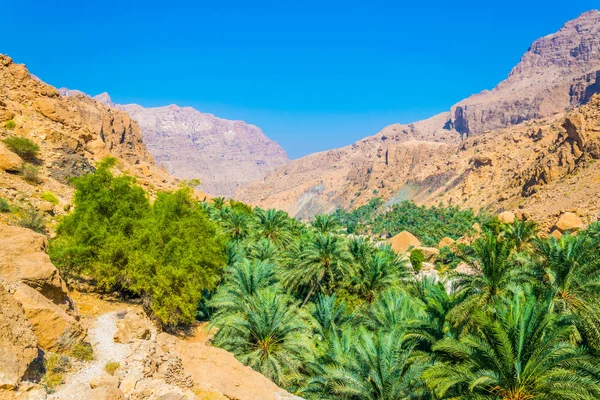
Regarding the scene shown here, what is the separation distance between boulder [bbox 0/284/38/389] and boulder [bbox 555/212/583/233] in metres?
55.7

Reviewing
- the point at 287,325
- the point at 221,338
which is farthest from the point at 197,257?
the point at 287,325

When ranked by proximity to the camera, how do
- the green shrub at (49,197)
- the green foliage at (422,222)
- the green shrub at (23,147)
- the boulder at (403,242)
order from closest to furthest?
the green shrub at (49,197) < the green shrub at (23,147) < the boulder at (403,242) < the green foliage at (422,222)

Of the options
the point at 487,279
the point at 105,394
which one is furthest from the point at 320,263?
the point at 105,394

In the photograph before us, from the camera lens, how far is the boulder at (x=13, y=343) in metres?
7.02

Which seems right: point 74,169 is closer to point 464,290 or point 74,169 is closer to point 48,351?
point 48,351

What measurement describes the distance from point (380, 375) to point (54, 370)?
8941 millimetres

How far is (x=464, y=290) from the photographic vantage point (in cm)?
1532

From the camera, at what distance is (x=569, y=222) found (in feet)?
161

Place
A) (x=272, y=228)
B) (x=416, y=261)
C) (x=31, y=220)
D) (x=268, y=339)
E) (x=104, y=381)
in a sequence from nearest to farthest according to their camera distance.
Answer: (x=104, y=381)
(x=268, y=339)
(x=31, y=220)
(x=272, y=228)
(x=416, y=261)

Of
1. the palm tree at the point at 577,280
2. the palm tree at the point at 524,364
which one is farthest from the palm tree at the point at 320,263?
the palm tree at the point at 524,364

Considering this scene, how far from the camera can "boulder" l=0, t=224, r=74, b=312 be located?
389 inches

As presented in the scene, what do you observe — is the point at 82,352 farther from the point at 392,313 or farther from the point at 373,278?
the point at 373,278

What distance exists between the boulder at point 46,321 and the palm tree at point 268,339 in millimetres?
7038

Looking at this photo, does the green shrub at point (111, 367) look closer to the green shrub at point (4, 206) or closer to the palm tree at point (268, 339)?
the palm tree at point (268, 339)
